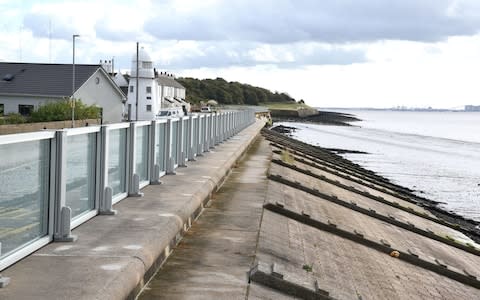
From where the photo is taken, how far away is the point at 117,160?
10.0 m

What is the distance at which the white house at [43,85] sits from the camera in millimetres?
52250

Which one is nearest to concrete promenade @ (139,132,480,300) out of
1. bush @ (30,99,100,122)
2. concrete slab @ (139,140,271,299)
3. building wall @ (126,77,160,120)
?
concrete slab @ (139,140,271,299)

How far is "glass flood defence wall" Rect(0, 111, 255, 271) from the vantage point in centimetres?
632

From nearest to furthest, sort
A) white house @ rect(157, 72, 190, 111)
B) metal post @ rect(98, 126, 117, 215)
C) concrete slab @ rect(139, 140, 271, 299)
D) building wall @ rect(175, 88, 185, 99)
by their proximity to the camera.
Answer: concrete slab @ rect(139, 140, 271, 299)
metal post @ rect(98, 126, 117, 215)
white house @ rect(157, 72, 190, 111)
building wall @ rect(175, 88, 185, 99)

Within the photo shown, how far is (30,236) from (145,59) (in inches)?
2490

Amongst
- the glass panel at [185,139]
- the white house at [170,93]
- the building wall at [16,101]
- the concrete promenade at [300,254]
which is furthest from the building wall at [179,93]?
the glass panel at [185,139]

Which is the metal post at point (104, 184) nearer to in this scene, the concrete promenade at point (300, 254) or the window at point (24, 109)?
the concrete promenade at point (300, 254)

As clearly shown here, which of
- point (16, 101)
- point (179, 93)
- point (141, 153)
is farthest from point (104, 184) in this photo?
point (179, 93)

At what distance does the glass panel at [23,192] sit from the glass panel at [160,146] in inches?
229

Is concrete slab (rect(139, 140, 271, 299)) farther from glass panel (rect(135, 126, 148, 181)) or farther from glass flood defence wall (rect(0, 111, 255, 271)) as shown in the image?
glass panel (rect(135, 126, 148, 181))

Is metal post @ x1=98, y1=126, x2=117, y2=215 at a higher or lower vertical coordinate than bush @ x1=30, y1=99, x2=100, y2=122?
lower

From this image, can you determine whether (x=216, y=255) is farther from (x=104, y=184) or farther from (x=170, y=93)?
(x=170, y=93)

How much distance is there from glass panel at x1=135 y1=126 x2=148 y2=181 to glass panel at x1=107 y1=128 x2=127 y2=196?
0.72 metres

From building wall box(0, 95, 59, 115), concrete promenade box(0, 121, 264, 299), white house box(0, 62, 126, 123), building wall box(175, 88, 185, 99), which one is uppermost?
building wall box(175, 88, 185, 99)
